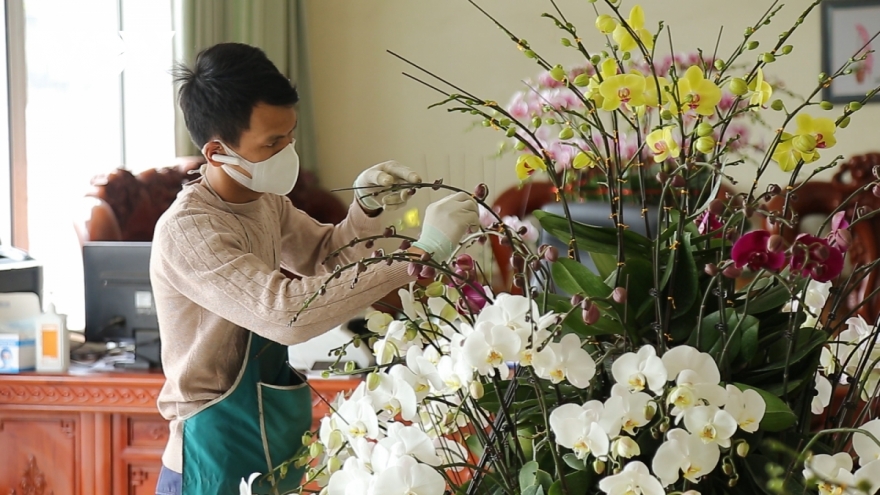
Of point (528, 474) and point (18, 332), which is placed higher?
point (528, 474)

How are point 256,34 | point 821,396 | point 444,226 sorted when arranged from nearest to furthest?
point 821,396 → point 444,226 → point 256,34

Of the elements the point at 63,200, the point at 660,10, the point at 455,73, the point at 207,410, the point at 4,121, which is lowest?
the point at 207,410

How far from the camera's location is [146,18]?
11.5 ft

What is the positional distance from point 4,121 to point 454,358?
9.82ft

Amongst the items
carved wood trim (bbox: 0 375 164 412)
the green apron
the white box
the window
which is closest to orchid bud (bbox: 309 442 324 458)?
the green apron

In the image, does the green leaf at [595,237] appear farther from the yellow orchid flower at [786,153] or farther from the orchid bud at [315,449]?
the orchid bud at [315,449]

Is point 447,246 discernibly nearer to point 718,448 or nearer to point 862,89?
point 718,448

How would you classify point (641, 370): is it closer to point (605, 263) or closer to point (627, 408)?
point (627, 408)

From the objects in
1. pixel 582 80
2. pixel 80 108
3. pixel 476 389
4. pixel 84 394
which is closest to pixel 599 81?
pixel 582 80

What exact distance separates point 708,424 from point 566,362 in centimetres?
9

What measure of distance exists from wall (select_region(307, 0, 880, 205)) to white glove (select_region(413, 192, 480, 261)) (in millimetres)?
2757

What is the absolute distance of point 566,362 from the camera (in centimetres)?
58

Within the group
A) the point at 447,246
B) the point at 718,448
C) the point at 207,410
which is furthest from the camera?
the point at 207,410

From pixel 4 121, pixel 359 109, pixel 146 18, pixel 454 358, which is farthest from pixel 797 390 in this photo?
pixel 359 109
